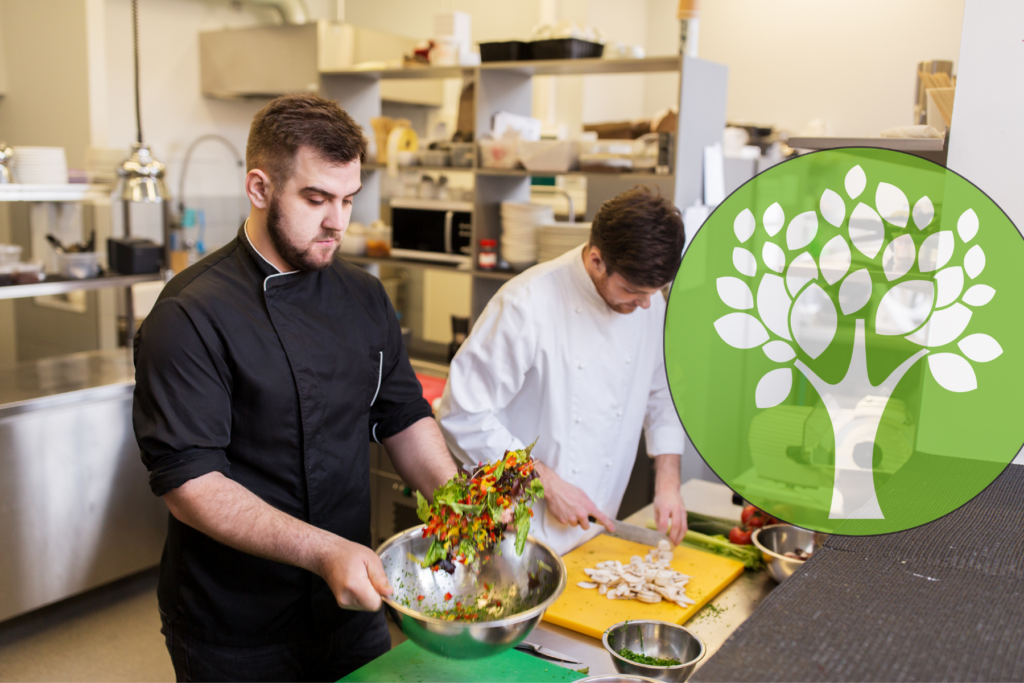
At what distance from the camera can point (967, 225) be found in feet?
2.95

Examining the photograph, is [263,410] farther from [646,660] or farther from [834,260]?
[834,260]

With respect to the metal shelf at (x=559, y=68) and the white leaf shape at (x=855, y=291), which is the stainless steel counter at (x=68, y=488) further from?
the white leaf shape at (x=855, y=291)

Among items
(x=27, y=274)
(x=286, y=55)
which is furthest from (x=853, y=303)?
(x=286, y=55)

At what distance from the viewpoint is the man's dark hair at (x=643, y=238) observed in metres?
1.65

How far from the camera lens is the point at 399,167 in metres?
3.57

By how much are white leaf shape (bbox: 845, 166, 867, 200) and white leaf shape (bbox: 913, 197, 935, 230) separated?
6 centimetres

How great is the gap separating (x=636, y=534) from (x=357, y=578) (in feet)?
2.81

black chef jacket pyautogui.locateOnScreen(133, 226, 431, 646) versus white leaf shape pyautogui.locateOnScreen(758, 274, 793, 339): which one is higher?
white leaf shape pyautogui.locateOnScreen(758, 274, 793, 339)

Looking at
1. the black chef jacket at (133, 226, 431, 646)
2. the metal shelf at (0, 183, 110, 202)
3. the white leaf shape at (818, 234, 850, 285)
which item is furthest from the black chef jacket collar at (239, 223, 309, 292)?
the metal shelf at (0, 183, 110, 202)

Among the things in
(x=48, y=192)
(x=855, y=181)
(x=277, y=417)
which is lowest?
(x=277, y=417)

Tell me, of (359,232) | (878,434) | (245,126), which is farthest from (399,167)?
(878,434)

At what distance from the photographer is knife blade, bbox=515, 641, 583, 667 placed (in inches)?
54.5

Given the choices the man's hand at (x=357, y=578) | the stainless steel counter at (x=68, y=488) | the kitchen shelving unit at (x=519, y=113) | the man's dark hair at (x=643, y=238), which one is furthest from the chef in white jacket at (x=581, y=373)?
the stainless steel counter at (x=68, y=488)

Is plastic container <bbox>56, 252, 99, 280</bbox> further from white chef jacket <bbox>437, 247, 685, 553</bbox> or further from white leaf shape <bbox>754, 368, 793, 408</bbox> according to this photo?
white leaf shape <bbox>754, 368, 793, 408</bbox>
